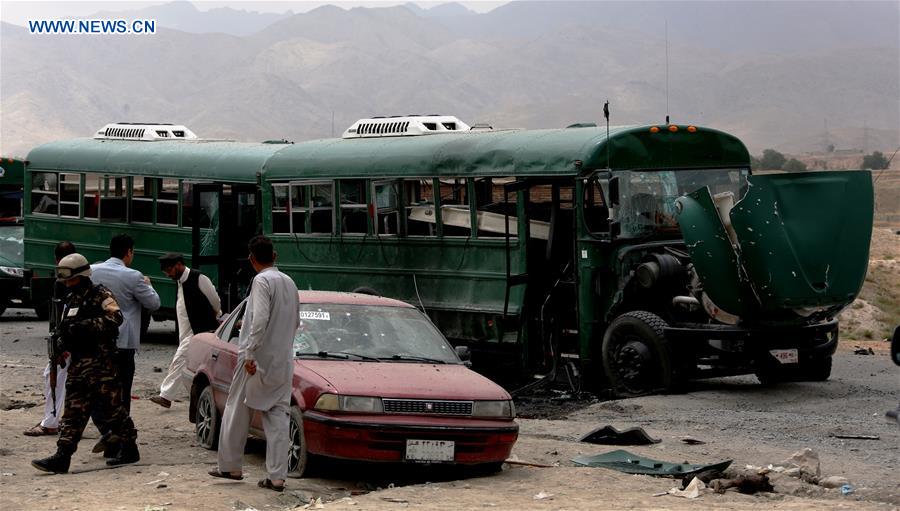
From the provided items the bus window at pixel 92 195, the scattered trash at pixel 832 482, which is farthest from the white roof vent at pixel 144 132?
the scattered trash at pixel 832 482

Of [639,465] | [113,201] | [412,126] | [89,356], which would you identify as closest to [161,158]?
[113,201]

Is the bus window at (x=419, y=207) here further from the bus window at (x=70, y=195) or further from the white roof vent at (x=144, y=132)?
the bus window at (x=70, y=195)

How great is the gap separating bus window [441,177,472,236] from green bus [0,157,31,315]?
10397 millimetres

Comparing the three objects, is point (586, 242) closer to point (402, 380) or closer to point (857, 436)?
point (857, 436)

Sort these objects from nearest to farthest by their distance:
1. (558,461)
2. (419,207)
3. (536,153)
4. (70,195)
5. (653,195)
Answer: (558,461)
(653,195)
(536,153)
(419,207)
(70,195)

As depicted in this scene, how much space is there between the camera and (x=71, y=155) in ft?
81.4

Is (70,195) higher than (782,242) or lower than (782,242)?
higher

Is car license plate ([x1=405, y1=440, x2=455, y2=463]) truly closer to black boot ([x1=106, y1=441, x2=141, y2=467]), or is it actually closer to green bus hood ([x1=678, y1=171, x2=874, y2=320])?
black boot ([x1=106, y1=441, x2=141, y2=467])

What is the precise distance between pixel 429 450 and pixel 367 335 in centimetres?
160

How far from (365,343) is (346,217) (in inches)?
326

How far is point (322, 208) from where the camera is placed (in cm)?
2011

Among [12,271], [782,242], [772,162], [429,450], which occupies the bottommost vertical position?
[429,450]

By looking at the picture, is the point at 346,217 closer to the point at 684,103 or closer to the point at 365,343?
the point at 365,343

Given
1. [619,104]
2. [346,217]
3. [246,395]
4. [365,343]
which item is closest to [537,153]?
[346,217]
